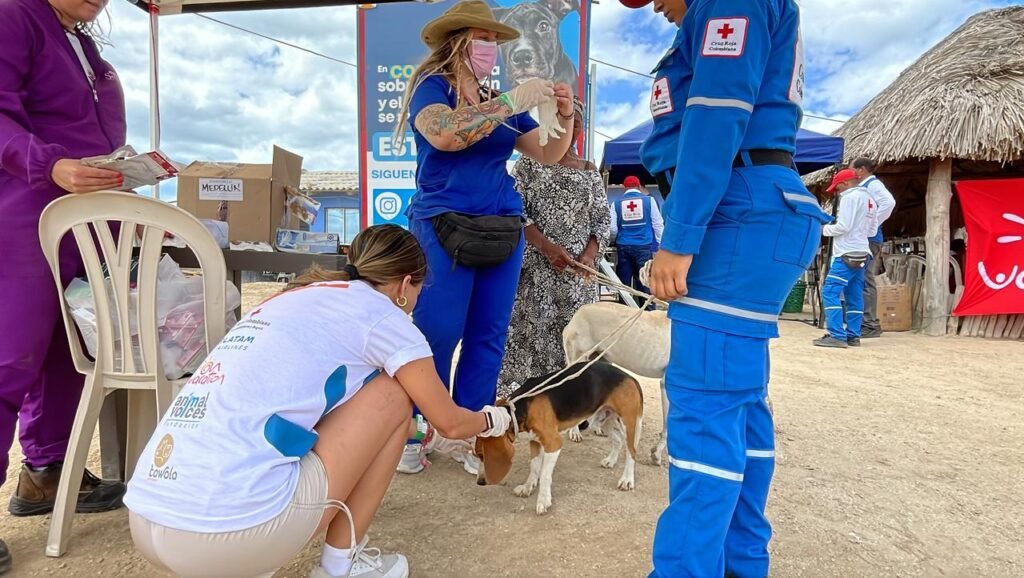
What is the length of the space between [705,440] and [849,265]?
6501mm

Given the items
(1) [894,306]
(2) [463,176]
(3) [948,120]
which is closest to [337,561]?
(2) [463,176]

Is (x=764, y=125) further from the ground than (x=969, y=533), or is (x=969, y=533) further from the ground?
(x=764, y=125)

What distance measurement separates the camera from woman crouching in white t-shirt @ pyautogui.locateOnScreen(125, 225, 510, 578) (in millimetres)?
1311

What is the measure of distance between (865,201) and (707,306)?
6.59 meters

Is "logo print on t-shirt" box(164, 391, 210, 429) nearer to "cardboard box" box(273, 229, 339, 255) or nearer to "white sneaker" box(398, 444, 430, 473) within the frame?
"cardboard box" box(273, 229, 339, 255)

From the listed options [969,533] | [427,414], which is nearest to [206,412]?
[427,414]

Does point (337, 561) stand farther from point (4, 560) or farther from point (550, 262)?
point (550, 262)

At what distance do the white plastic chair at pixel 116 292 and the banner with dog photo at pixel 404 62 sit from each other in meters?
3.11

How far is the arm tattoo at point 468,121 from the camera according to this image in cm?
215

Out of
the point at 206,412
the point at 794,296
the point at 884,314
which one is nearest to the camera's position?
the point at 206,412

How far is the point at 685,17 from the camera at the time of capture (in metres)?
1.63

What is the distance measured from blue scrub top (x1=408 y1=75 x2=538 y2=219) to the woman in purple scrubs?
3.50 ft

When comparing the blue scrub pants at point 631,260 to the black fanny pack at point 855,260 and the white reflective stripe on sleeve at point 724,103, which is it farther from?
the white reflective stripe on sleeve at point 724,103

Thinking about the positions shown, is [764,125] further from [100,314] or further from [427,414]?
[100,314]
